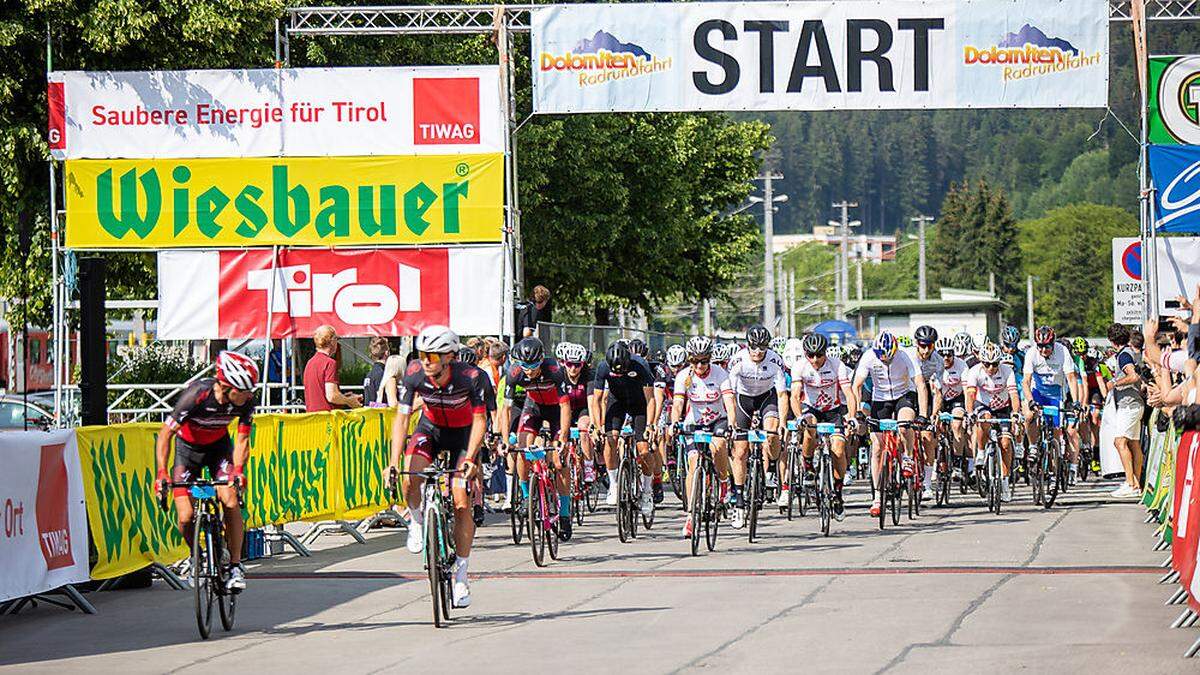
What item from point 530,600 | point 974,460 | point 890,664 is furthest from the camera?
point 974,460

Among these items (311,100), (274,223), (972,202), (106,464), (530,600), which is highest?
(972,202)

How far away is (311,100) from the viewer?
73.8 ft

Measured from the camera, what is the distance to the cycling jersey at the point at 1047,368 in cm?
2150

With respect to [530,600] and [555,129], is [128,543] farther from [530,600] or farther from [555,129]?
[555,129]

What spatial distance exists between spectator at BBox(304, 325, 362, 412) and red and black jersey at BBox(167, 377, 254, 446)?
6.20m

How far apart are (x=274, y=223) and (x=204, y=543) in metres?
11.6

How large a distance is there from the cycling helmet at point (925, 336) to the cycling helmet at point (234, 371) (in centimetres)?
963

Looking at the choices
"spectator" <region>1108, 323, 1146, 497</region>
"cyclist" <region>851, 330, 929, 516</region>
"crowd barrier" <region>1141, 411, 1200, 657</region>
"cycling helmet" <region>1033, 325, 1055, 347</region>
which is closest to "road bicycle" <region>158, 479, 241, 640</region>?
"crowd barrier" <region>1141, 411, 1200, 657</region>

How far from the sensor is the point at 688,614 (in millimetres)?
11758

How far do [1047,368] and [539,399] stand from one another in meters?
7.89

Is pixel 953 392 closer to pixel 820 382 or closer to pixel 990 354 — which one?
pixel 990 354

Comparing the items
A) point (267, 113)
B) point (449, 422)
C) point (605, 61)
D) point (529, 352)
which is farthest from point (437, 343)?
point (267, 113)

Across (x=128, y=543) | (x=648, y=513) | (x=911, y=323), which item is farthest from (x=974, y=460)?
A: (x=911, y=323)

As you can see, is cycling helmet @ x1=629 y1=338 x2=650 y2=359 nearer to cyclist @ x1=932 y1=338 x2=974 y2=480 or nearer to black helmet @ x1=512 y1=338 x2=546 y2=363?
black helmet @ x1=512 y1=338 x2=546 y2=363
